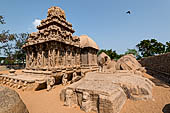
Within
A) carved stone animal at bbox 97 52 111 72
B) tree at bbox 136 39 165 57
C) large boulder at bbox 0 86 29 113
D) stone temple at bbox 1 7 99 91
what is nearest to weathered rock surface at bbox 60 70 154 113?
large boulder at bbox 0 86 29 113

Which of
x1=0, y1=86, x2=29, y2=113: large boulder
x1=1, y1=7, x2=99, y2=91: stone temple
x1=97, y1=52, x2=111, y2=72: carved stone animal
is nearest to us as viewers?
x1=0, y1=86, x2=29, y2=113: large boulder

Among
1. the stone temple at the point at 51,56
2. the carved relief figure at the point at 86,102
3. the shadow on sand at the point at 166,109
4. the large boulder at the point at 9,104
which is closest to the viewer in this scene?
the large boulder at the point at 9,104

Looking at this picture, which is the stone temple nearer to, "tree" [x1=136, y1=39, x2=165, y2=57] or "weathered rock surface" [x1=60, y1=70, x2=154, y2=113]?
"weathered rock surface" [x1=60, y1=70, x2=154, y2=113]

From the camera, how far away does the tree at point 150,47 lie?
32.3m

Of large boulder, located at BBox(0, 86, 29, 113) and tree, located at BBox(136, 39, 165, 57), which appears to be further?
tree, located at BBox(136, 39, 165, 57)

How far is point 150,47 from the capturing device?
3472 centimetres

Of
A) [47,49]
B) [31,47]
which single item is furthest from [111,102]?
[31,47]

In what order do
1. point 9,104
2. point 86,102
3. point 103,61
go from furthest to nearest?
1. point 103,61
2. point 86,102
3. point 9,104

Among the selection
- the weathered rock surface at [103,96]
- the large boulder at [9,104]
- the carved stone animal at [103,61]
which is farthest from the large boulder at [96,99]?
the carved stone animal at [103,61]

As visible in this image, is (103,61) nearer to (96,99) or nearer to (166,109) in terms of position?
(96,99)

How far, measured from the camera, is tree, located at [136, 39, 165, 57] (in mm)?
32281

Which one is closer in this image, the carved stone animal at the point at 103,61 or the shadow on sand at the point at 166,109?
the shadow on sand at the point at 166,109

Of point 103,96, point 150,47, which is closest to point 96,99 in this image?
point 103,96

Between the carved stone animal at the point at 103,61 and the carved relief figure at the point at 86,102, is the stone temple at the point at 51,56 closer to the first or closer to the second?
the carved stone animal at the point at 103,61
